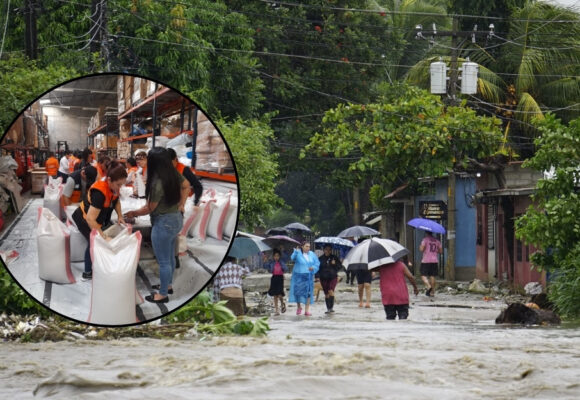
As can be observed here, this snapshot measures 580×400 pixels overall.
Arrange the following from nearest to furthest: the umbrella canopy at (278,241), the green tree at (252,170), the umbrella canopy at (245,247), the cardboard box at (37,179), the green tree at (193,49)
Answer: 1. the cardboard box at (37,179)
2. the umbrella canopy at (245,247)
3. the green tree at (193,49)
4. the green tree at (252,170)
5. the umbrella canopy at (278,241)

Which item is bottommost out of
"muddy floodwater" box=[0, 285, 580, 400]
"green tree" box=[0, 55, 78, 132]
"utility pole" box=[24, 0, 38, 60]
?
"muddy floodwater" box=[0, 285, 580, 400]

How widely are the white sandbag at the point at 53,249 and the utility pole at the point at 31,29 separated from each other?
17370 mm

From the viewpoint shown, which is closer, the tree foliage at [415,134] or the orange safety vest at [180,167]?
the orange safety vest at [180,167]

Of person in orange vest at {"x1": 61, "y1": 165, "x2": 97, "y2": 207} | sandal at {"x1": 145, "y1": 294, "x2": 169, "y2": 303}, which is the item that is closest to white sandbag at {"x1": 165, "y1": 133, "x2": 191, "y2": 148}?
person in orange vest at {"x1": 61, "y1": 165, "x2": 97, "y2": 207}

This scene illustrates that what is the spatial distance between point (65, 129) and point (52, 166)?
200mm

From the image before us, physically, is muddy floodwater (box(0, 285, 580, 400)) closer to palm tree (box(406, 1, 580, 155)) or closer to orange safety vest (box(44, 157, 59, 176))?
orange safety vest (box(44, 157, 59, 176))

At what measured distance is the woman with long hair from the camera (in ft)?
16.9

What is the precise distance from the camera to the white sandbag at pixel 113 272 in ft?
16.8

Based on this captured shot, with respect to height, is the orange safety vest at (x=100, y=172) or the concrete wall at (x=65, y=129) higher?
the concrete wall at (x=65, y=129)

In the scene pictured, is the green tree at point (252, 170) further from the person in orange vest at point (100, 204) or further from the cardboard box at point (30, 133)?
the person in orange vest at point (100, 204)

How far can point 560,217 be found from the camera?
1752 centimetres

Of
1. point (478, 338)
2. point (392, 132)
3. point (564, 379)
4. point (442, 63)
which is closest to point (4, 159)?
point (564, 379)

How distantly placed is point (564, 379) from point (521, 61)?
24.6 m

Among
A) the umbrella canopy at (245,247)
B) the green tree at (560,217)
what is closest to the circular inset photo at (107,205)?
the green tree at (560,217)
